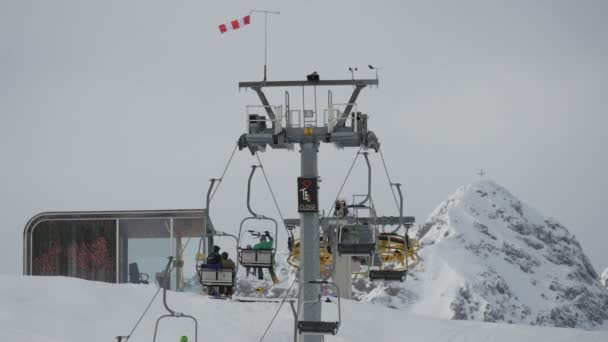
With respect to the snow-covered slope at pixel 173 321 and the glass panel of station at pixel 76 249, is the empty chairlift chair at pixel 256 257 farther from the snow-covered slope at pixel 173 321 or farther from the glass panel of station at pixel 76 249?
the glass panel of station at pixel 76 249

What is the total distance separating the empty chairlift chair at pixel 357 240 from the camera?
24.6 metres

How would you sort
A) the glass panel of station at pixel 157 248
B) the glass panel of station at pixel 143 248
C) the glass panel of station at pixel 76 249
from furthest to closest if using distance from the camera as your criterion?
1. the glass panel of station at pixel 76 249
2. the glass panel of station at pixel 143 248
3. the glass panel of station at pixel 157 248

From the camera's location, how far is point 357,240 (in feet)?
81.0

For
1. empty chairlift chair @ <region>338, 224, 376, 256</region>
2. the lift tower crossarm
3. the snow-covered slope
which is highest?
the lift tower crossarm

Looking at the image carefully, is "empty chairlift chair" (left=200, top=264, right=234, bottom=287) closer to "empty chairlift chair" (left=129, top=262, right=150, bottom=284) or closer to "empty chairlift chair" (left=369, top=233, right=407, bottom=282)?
"empty chairlift chair" (left=369, top=233, right=407, bottom=282)

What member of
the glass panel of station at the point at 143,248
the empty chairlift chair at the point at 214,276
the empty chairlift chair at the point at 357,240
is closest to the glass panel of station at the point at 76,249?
the glass panel of station at the point at 143,248

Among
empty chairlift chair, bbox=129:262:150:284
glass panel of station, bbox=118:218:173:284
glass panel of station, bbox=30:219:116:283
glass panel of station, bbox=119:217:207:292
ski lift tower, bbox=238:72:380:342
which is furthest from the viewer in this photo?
glass panel of station, bbox=30:219:116:283

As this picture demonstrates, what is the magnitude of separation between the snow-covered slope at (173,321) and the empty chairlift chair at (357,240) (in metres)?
8.37

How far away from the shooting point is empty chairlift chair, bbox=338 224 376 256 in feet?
80.8

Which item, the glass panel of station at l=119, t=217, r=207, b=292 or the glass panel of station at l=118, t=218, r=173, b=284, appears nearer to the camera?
the glass panel of station at l=119, t=217, r=207, b=292

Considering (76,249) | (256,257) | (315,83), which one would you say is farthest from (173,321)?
(76,249)

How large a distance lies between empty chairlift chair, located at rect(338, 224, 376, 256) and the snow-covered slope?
8366 millimetres

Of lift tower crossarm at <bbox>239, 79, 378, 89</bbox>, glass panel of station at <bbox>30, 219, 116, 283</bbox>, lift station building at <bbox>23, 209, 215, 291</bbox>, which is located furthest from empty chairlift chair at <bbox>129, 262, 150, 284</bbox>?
lift tower crossarm at <bbox>239, 79, 378, 89</bbox>

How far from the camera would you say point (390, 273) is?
88.8 ft
